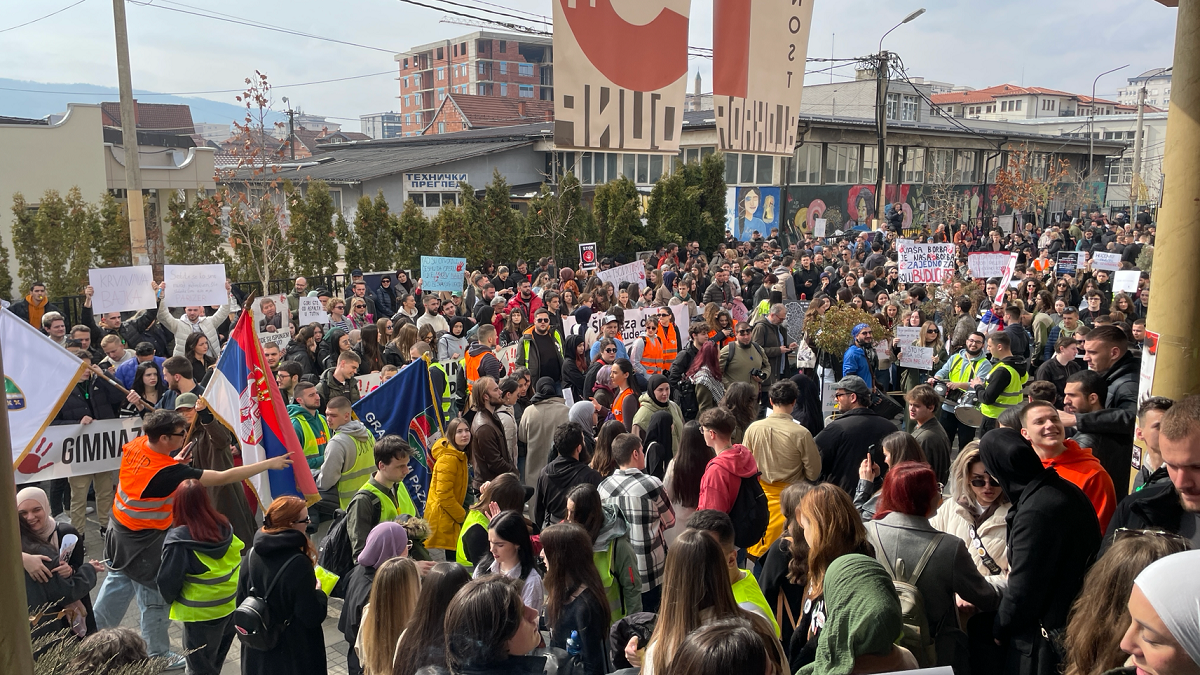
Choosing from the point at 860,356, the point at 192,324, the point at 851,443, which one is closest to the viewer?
the point at 851,443

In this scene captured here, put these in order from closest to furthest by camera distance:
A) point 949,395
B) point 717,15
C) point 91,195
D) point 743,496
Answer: point 743,496 < point 717,15 < point 949,395 < point 91,195

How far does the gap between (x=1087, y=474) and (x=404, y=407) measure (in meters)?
5.09

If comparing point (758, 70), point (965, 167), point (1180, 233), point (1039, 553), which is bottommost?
point (1039, 553)

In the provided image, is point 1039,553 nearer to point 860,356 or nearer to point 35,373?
point 860,356

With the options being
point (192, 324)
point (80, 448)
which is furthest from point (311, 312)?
point (80, 448)

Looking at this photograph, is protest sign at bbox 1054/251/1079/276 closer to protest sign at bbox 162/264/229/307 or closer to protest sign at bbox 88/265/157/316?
protest sign at bbox 162/264/229/307

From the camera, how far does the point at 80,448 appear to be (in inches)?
274

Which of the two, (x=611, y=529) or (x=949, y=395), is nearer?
(x=611, y=529)

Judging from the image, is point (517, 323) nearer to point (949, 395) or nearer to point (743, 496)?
point (949, 395)

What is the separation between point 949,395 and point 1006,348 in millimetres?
998

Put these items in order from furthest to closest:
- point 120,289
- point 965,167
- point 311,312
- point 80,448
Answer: point 965,167 → point 311,312 → point 120,289 → point 80,448

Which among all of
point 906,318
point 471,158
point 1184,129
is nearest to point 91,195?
point 471,158

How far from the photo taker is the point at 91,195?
30484 millimetres

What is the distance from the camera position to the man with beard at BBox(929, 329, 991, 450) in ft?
28.8
